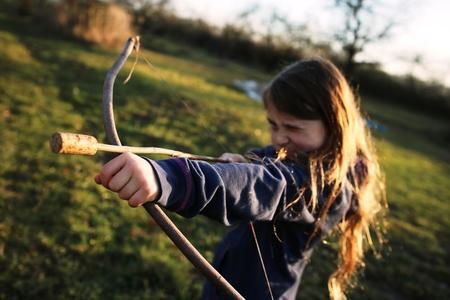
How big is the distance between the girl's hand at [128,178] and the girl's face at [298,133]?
3.24ft

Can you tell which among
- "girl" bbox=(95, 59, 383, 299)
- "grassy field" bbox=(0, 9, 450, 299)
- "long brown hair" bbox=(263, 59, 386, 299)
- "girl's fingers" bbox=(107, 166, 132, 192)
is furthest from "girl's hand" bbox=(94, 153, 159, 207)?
"long brown hair" bbox=(263, 59, 386, 299)

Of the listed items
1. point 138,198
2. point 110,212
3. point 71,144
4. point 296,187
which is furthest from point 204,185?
point 110,212

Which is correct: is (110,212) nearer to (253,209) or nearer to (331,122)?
(331,122)

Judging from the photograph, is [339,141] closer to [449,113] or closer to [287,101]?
[287,101]

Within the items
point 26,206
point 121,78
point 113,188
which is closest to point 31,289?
point 26,206

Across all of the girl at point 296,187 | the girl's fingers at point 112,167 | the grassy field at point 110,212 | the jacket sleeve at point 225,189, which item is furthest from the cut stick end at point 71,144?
the grassy field at point 110,212

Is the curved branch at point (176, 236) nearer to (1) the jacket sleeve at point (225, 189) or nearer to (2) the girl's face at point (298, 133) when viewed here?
(1) the jacket sleeve at point (225, 189)

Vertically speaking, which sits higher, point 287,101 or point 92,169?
point 287,101

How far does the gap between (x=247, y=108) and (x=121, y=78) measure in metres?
4.07

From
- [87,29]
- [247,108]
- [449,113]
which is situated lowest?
[449,113]

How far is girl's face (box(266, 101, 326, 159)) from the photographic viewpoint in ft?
6.23

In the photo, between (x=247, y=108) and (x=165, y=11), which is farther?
(x=165, y=11)

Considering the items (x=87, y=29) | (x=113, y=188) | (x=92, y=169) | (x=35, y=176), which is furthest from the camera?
(x=87, y=29)

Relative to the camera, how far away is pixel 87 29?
53.2ft
